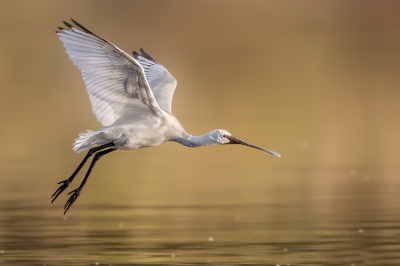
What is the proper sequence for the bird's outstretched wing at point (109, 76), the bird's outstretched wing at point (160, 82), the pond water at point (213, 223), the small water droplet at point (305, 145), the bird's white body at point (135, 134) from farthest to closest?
the small water droplet at point (305, 145)
the bird's outstretched wing at point (160, 82)
the bird's white body at point (135, 134)
the bird's outstretched wing at point (109, 76)
the pond water at point (213, 223)

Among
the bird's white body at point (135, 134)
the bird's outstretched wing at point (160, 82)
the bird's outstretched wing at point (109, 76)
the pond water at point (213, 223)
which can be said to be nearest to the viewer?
the pond water at point (213, 223)

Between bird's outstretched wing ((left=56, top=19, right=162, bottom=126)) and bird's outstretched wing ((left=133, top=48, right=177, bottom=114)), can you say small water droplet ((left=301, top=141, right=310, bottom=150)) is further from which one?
bird's outstretched wing ((left=56, top=19, right=162, bottom=126))

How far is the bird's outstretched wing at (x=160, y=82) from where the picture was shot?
11.9 m

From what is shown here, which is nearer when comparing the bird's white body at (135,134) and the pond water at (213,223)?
the pond water at (213,223)

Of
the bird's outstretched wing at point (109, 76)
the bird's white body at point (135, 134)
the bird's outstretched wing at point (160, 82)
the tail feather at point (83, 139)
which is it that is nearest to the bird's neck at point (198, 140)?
the bird's white body at point (135, 134)

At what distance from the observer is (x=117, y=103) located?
10.6 meters

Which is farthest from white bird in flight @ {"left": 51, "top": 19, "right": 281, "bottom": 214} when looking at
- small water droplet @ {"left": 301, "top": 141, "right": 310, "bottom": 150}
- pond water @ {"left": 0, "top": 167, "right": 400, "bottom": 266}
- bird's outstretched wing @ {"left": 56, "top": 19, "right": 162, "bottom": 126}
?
small water droplet @ {"left": 301, "top": 141, "right": 310, "bottom": 150}

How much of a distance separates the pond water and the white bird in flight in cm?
100

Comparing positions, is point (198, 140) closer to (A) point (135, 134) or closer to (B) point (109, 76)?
(A) point (135, 134)

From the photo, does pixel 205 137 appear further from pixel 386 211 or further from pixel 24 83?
pixel 24 83

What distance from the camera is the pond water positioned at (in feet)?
32.0

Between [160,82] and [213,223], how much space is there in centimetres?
223

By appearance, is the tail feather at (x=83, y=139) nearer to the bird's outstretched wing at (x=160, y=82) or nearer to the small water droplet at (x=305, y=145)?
the bird's outstretched wing at (x=160, y=82)

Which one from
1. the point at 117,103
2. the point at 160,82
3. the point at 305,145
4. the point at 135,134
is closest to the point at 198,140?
the point at 135,134
